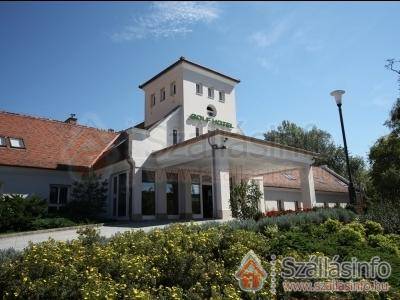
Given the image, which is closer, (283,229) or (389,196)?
(283,229)

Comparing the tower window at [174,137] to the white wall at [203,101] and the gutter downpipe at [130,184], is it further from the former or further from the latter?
the gutter downpipe at [130,184]

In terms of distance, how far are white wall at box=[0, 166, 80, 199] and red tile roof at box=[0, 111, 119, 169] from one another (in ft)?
1.64

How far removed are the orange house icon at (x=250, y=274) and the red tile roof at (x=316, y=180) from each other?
68.5 ft

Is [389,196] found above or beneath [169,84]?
beneath

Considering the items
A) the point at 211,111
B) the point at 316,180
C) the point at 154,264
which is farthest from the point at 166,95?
the point at 316,180

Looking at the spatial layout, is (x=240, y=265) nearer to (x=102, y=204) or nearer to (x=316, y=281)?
(x=316, y=281)

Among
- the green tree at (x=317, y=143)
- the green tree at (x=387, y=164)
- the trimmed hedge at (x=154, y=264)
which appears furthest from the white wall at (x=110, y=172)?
the green tree at (x=317, y=143)

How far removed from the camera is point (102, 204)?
2178 centimetres

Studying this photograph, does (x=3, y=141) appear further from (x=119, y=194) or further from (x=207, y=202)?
(x=207, y=202)

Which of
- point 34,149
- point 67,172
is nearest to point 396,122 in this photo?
point 67,172

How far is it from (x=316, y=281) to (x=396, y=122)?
2656 cm

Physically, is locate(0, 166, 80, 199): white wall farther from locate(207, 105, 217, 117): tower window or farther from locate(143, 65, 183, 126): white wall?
locate(207, 105, 217, 117): tower window

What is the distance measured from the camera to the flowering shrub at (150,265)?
6.03 meters

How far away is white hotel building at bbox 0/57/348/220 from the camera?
1961 centimetres
